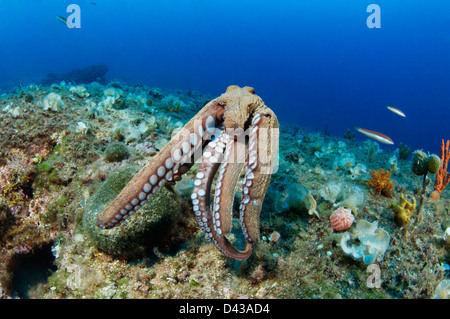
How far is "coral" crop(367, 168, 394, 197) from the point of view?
4258mm

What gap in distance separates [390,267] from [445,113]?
145 meters

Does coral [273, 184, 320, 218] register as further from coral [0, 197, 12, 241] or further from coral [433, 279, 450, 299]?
coral [0, 197, 12, 241]

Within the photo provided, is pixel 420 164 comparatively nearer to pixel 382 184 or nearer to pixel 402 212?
pixel 382 184

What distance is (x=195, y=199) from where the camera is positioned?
7.62ft

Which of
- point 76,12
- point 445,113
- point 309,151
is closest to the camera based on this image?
point 76,12

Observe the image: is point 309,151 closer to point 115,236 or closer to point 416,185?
point 416,185

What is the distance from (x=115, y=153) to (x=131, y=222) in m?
1.98

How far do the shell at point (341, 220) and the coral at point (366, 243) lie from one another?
0.50ft

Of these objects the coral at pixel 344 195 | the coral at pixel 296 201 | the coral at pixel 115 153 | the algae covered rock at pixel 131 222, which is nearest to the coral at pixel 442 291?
the coral at pixel 344 195

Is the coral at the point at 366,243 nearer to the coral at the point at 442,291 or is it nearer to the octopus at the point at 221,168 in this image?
the coral at the point at 442,291

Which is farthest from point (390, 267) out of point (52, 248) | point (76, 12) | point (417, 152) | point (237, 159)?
point (76, 12)

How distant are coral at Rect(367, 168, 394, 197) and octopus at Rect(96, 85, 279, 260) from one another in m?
3.08

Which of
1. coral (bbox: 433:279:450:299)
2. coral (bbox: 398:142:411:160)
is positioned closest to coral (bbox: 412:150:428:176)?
coral (bbox: 433:279:450:299)

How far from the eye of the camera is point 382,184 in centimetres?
429
